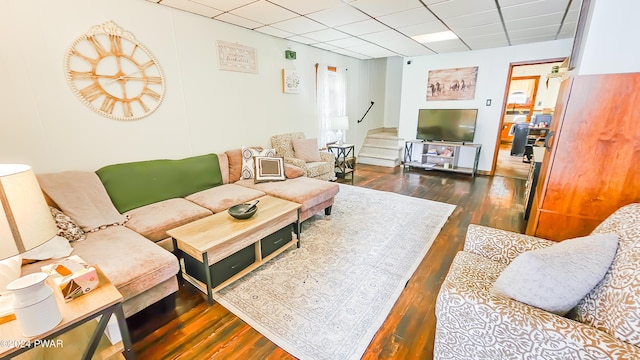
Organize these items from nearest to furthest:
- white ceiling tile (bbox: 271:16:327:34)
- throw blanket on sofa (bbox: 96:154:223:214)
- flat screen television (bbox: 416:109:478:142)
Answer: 1. throw blanket on sofa (bbox: 96:154:223:214)
2. white ceiling tile (bbox: 271:16:327:34)
3. flat screen television (bbox: 416:109:478:142)

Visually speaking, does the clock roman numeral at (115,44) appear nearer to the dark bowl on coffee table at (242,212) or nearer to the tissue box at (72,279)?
the dark bowl on coffee table at (242,212)

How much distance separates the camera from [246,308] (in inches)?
74.2

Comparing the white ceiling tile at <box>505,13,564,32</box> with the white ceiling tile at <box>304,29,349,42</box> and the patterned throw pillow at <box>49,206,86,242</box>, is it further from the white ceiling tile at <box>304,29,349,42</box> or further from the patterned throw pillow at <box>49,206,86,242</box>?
the patterned throw pillow at <box>49,206,86,242</box>

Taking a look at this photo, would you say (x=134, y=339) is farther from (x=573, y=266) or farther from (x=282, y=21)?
(x=282, y=21)

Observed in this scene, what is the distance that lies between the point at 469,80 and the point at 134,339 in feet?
20.5

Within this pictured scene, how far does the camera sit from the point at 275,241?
7.98ft

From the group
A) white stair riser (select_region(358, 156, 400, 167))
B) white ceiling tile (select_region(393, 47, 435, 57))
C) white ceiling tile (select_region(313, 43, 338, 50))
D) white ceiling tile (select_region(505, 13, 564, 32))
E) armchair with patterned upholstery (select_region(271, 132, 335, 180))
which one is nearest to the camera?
white ceiling tile (select_region(505, 13, 564, 32))

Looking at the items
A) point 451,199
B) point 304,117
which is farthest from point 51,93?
point 451,199

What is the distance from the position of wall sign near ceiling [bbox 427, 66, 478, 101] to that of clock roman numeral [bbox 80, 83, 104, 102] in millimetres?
5625

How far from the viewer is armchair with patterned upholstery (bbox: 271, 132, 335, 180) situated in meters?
4.07

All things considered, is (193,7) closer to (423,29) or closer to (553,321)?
(423,29)

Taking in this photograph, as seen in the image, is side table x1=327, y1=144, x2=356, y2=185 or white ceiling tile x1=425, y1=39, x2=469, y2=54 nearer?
white ceiling tile x1=425, y1=39, x2=469, y2=54

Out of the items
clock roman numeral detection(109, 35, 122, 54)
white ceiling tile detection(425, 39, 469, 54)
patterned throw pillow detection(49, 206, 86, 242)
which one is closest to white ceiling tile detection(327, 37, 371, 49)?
white ceiling tile detection(425, 39, 469, 54)

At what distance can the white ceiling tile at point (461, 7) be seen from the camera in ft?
9.02
